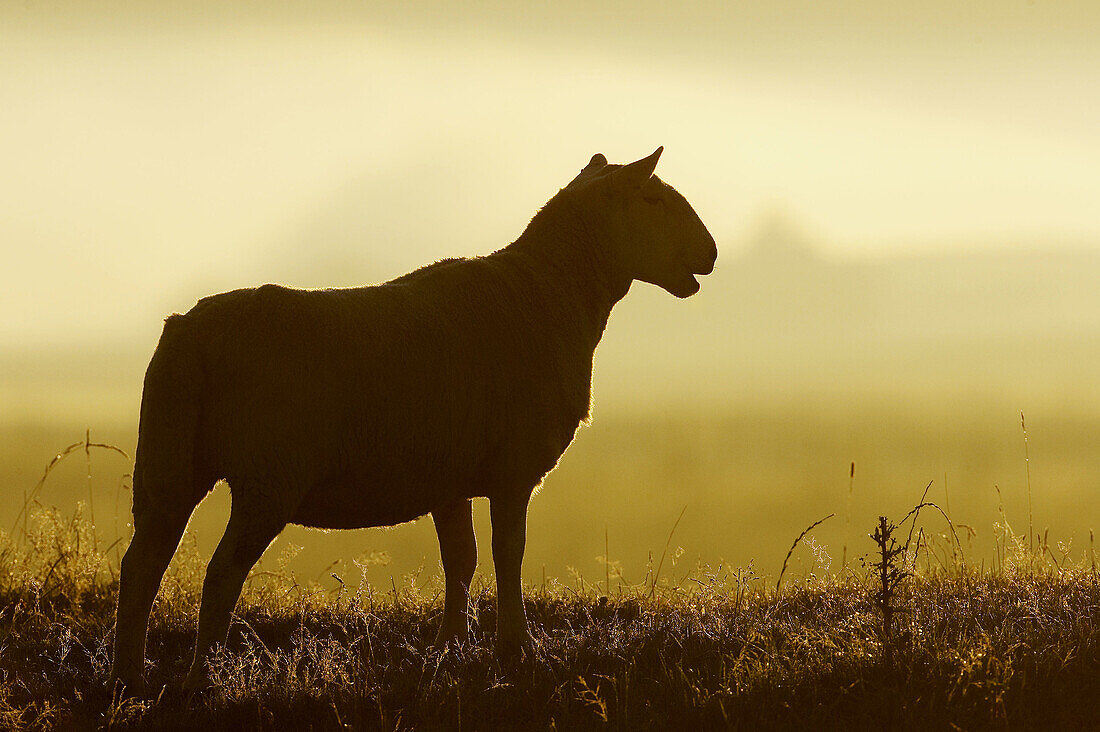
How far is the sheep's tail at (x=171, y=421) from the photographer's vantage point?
565 cm

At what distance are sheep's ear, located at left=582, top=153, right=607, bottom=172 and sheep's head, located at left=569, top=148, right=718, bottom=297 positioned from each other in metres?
0.40

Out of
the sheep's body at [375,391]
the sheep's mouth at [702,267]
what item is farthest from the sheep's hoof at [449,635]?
the sheep's mouth at [702,267]

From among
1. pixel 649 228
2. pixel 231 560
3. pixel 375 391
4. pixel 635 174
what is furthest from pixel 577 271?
pixel 231 560

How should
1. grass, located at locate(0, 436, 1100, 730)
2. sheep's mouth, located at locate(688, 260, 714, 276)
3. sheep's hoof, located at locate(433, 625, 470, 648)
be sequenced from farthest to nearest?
sheep's mouth, located at locate(688, 260, 714, 276), sheep's hoof, located at locate(433, 625, 470, 648), grass, located at locate(0, 436, 1100, 730)

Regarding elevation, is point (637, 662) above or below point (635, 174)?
below

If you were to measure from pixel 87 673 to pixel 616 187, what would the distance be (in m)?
4.06

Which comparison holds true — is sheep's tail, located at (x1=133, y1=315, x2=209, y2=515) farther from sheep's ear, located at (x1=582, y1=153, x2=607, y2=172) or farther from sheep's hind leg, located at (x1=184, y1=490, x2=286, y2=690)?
sheep's ear, located at (x1=582, y1=153, x2=607, y2=172)

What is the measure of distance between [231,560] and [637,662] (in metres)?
2.13

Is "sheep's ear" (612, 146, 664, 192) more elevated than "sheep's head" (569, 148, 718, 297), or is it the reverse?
"sheep's ear" (612, 146, 664, 192)

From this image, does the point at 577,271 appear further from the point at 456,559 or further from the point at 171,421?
the point at 171,421

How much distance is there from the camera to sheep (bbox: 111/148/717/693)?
5.62m

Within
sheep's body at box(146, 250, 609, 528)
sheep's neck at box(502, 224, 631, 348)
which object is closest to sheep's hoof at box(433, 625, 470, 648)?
sheep's body at box(146, 250, 609, 528)

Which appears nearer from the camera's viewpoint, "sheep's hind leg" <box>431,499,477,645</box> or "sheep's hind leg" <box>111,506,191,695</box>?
"sheep's hind leg" <box>111,506,191,695</box>

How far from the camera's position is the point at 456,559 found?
22.8 ft
